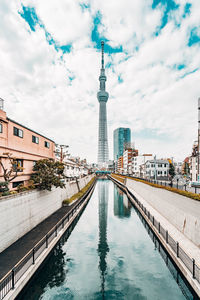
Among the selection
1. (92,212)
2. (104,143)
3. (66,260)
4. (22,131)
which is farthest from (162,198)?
(104,143)

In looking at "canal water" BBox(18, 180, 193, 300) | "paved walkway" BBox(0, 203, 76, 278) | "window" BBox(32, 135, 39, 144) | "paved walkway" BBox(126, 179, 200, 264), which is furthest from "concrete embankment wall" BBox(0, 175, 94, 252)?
"paved walkway" BBox(126, 179, 200, 264)

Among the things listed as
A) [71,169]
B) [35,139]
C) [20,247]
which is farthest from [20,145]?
[71,169]

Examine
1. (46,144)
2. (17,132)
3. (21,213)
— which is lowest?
(21,213)

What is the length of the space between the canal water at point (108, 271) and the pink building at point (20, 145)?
9647mm

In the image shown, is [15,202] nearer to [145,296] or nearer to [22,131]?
[22,131]

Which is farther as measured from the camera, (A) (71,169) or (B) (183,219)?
(A) (71,169)

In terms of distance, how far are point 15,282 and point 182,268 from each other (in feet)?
31.9

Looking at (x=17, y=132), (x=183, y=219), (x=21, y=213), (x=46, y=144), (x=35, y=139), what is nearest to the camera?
(x=21, y=213)

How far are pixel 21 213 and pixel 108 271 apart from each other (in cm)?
918

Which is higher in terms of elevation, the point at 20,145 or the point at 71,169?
the point at 20,145

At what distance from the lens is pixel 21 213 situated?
15016 millimetres

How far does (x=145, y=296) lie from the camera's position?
32.4ft

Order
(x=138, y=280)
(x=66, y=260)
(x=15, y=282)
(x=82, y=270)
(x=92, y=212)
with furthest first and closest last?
(x=92, y=212) → (x=66, y=260) → (x=82, y=270) → (x=138, y=280) → (x=15, y=282)

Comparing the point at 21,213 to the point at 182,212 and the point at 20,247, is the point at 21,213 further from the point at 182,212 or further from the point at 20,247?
the point at 182,212
